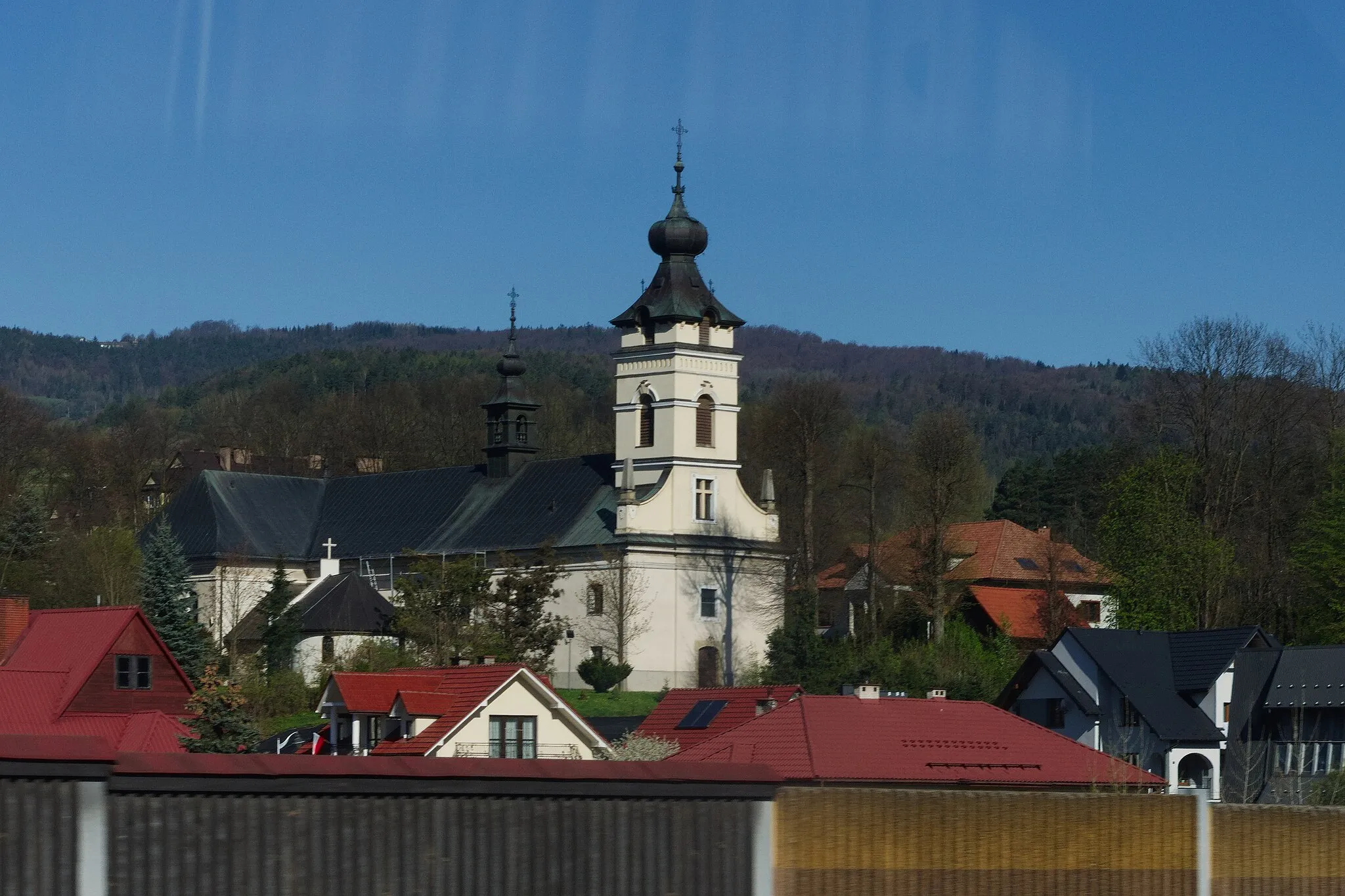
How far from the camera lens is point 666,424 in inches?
3083

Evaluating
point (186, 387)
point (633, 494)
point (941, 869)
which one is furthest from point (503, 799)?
point (186, 387)

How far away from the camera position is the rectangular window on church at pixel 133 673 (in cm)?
4122

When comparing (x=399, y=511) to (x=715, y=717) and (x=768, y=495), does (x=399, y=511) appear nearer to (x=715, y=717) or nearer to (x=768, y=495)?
(x=768, y=495)

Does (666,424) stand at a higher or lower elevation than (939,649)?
higher

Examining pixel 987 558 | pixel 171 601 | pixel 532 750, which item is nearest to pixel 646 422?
pixel 987 558

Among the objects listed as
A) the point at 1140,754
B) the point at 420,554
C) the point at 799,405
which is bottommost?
the point at 1140,754

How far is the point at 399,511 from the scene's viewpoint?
87062 mm

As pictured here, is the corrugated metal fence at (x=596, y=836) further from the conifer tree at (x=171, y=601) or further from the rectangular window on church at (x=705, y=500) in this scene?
the rectangular window on church at (x=705, y=500)

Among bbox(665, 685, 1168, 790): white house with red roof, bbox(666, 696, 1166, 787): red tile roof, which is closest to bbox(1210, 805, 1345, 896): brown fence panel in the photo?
bbox(665, 685, 1168, 790): white house with red roof

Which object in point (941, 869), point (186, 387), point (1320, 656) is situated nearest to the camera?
point (941, 869)

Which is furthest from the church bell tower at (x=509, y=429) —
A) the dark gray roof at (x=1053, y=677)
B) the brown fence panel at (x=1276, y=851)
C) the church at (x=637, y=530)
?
the brown fence panel at (x=1276, y=851)

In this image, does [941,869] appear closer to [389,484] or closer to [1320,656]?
[1320,656]

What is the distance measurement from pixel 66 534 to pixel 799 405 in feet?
90.7

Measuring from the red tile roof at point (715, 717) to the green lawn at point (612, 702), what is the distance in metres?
20.0
